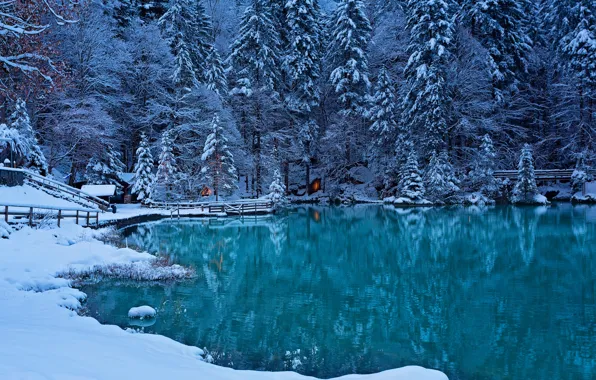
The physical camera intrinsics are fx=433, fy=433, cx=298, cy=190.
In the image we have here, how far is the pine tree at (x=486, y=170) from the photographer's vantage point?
Answer: 40.5 m

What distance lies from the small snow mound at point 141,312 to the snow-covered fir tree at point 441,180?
33.7m

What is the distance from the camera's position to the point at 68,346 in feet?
18.9

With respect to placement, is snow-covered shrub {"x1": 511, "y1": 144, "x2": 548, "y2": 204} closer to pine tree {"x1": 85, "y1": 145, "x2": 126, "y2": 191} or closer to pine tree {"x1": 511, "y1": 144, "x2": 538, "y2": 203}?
pine tree {"x1": 511, "y1": 144, "x2": 538, "y2": 203}

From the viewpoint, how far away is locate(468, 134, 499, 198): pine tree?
133 ft

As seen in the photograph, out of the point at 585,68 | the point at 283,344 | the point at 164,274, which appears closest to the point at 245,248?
the point at 164,274

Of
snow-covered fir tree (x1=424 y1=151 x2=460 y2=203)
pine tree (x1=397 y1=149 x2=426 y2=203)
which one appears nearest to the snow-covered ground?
pine tree (x1=397 y1=149 x2=426 y2=203)

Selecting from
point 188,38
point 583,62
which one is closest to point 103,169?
point 188,38

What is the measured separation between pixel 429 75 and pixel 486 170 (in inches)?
411

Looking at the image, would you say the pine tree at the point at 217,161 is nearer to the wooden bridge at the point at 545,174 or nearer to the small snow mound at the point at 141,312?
the wooden bridge at the point at 545,174

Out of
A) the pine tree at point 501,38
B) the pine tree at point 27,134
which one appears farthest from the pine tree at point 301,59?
the pine tree at point 27,134

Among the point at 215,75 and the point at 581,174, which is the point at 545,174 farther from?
the point at 215,75

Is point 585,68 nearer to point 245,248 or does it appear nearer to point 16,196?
point 245,248

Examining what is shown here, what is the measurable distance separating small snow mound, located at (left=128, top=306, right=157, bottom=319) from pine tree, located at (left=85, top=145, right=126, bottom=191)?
3048 centimetres

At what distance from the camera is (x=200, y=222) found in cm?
3150
